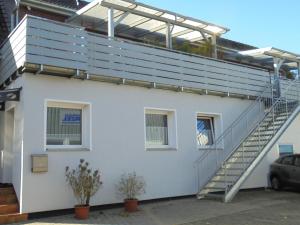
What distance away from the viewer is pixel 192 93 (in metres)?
14.9

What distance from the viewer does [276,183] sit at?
55.3 feet

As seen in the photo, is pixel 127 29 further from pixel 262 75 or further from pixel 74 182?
pixel 74 182

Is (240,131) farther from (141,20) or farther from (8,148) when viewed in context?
(8,148)

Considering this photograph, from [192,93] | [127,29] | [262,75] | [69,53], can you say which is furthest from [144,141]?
[262,75]

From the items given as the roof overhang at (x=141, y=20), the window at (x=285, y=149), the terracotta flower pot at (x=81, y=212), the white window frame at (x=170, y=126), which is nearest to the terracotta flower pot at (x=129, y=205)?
the terracotta flower pot at (x=81, y=212)

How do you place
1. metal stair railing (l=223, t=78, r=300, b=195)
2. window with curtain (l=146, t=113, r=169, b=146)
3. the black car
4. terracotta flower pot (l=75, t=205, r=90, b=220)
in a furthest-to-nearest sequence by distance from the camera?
the black car, metal stair railing (l=223, t=78, r=300, b=195), window with curtain (l=146, t=113, r=169, b=146), terracotta flower pot (l=75, t=205, r=90, b=220)

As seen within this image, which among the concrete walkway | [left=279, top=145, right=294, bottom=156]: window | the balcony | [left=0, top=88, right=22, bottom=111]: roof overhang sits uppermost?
the balcony

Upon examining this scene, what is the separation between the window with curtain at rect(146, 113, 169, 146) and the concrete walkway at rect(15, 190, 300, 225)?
79.8 inches

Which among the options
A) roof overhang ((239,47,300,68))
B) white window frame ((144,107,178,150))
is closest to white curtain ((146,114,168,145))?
white window frame ((144,107,178,150))

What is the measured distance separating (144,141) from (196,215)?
10.2 feet

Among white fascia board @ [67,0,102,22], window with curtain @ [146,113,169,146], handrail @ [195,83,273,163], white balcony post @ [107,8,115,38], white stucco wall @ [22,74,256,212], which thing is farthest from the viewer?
handrail @ [195,83,273,163]

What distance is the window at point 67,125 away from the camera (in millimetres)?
11664

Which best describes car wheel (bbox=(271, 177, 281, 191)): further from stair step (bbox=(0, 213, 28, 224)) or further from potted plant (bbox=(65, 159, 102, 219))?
stair step (bbox=(0, 213, 28, 224))

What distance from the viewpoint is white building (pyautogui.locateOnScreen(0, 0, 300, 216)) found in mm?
10992
